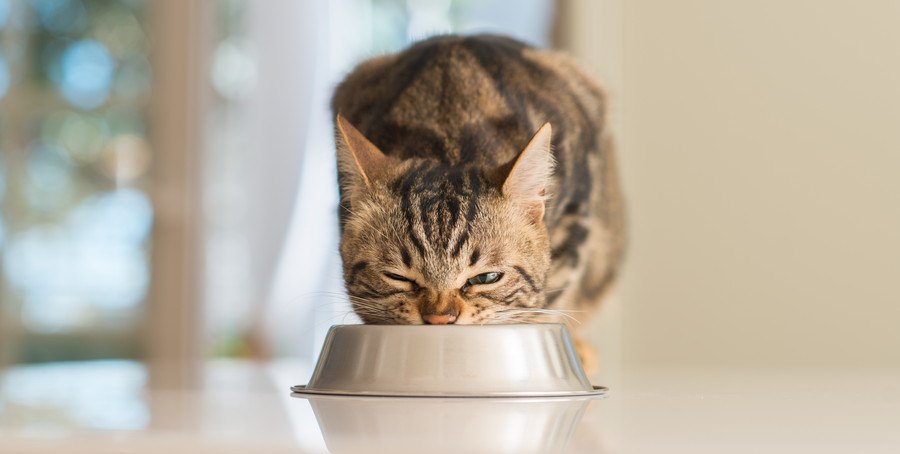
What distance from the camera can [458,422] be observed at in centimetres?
65

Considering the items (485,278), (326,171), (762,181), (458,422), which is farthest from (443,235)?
(326,171)

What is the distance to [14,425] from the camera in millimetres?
684

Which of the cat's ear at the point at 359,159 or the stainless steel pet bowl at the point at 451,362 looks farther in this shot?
the cat's ear at the point at 359,159

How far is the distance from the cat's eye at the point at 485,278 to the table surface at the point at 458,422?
0.62 ft

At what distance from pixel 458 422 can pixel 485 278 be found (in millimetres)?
504

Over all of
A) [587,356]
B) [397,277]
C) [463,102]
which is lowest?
[587,356]

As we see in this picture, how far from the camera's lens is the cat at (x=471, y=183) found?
1.13 m

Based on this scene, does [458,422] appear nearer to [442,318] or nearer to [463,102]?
[442,318]

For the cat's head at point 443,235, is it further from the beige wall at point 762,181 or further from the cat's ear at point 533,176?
the beige wall at point 762,181

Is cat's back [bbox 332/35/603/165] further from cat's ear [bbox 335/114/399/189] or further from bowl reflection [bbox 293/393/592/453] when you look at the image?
bowl reflection [bbox 293/393/592/453]

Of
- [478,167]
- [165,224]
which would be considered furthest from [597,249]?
[165,224]

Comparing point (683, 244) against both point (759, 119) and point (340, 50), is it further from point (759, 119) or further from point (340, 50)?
point (340, 50)

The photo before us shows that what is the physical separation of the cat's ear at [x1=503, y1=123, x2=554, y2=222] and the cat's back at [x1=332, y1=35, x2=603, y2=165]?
0.12 meters

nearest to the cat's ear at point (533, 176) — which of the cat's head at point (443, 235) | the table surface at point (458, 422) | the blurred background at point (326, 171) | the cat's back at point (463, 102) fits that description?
the cat's head at point (443, 235)
